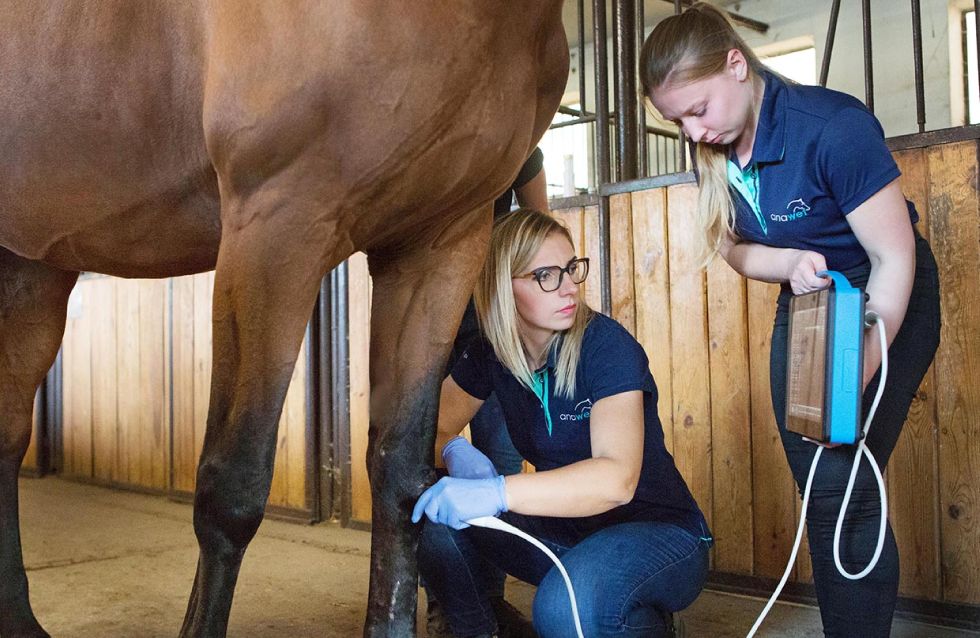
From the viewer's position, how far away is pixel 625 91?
2855 millimetres

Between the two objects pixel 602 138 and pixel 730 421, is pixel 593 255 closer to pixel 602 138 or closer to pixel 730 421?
pixel 602 138

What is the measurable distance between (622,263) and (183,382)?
247 cm

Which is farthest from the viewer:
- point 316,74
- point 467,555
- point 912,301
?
point 467,555

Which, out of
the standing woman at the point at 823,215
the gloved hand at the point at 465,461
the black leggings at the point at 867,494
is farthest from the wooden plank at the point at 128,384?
the black leggings at the point at 867,494

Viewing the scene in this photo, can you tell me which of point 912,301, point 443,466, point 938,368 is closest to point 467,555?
point 443,466

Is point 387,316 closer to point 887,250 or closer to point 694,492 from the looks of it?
point 887,250

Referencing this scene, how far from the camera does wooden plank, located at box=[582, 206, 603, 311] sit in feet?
9.20

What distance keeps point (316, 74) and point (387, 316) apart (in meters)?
0.47

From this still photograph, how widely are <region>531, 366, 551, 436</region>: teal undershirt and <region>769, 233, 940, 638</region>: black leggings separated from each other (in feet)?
1.34

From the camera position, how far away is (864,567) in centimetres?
145

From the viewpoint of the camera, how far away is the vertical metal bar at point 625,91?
2.84 meters

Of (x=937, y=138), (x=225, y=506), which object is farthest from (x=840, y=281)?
(x=937, y=138)

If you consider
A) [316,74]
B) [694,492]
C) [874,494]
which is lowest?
[694,492]

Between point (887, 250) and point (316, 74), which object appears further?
point (887, 250)
